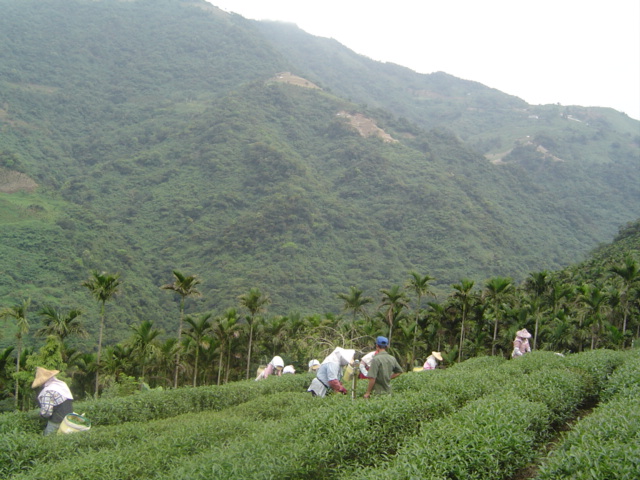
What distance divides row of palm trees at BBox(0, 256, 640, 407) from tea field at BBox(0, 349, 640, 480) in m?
17.0

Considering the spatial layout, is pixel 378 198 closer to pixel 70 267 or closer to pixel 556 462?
pixel 70 267

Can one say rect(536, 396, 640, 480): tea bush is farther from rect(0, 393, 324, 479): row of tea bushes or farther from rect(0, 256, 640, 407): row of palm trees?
rect(0, 256, 640, 407): row of palm trees

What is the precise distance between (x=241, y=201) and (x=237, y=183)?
674 cm

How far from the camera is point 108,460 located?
295 inches

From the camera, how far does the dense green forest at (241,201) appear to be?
1526 inches

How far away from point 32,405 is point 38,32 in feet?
515

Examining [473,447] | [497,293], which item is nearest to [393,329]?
[497,293]

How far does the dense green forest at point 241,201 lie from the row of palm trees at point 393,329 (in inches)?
8.8

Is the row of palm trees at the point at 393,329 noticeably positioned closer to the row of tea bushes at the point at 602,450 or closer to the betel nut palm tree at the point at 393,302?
the betel nut palm tree at the point at 393,302

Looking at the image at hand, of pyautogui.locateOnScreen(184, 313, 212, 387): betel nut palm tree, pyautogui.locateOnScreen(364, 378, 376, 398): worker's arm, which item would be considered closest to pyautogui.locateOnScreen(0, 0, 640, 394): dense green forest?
pyautogui.locateOnScreen(184, 313, 212, 387): betel nut palm tree

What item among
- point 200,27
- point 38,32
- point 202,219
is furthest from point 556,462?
point 200,27

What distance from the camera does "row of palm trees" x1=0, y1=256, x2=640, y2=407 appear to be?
28.2 m

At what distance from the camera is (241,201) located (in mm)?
93688

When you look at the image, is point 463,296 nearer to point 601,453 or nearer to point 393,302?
point 393,302
